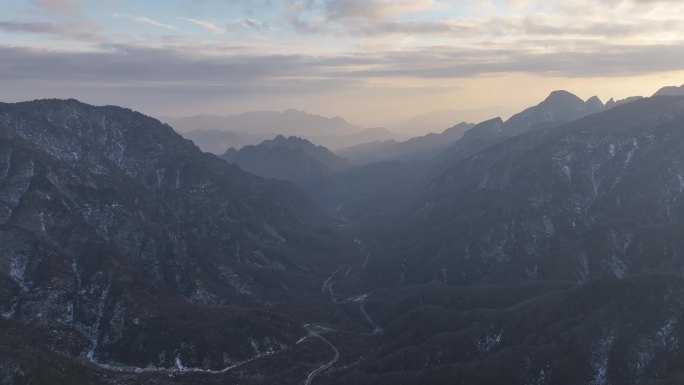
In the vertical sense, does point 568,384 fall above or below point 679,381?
below

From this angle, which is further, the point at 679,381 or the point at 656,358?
the point at 656,358

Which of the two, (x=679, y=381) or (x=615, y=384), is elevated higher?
(x=679, y=381)

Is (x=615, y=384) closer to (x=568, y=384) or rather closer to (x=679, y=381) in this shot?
(x=568, y=384)

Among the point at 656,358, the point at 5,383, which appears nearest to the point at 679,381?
the point at 656,358

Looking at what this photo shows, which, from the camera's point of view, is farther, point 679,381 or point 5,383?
point 5,383

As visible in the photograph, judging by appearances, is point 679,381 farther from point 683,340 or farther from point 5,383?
point 5,383

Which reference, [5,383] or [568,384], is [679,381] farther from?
[5,383]

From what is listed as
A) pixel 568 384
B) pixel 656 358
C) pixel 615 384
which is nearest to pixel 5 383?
pixel 568 384
